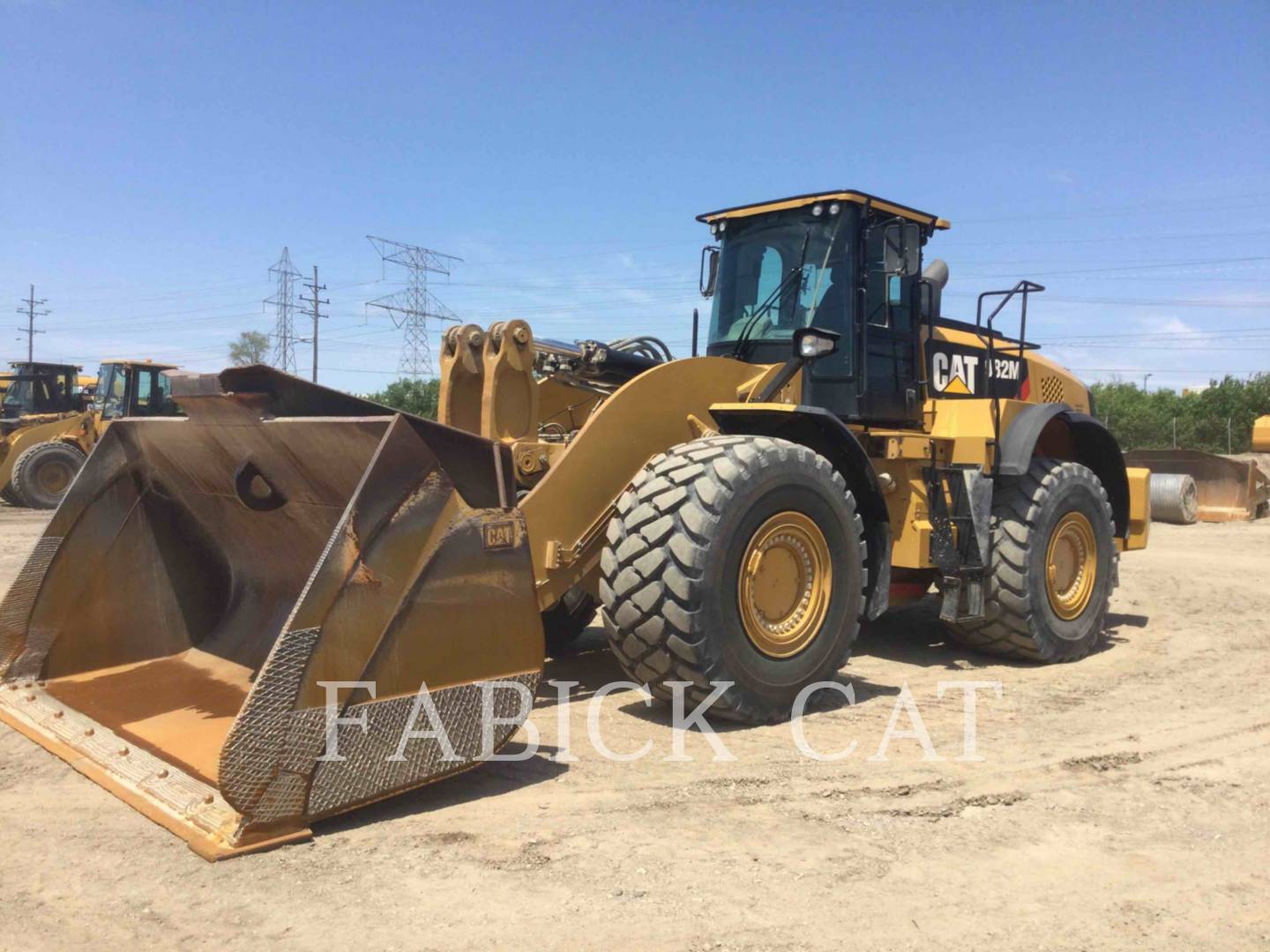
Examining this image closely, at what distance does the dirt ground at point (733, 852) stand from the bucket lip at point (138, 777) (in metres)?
0.06

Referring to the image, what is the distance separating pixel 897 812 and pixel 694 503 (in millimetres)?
1496

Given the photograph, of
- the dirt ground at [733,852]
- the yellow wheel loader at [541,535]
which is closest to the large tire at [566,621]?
the yellow wheel loader at [541,535]

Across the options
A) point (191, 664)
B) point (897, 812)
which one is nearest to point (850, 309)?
point (897, 812)

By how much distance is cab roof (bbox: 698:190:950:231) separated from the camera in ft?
20.1

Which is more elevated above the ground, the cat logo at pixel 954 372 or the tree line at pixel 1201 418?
the tree line at pixel 1201 418

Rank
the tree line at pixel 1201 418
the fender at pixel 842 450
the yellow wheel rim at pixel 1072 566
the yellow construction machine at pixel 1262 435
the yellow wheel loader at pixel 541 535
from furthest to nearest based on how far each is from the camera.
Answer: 1. the tree line at pixel 1201 418
2. the yellow construction machine at pixel 1262 435
3. the yellow wheel rim at pixel 1072 566
4. the fender at pixel 842 450
5. the yellow wheel loader at pixel 541 535

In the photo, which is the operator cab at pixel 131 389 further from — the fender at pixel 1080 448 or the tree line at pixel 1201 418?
the tree line at pixel 1201 418

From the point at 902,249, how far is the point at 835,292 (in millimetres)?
456

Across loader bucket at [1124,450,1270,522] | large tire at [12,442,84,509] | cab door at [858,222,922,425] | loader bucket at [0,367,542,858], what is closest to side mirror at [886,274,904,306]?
cab door at [858,222,922,425]

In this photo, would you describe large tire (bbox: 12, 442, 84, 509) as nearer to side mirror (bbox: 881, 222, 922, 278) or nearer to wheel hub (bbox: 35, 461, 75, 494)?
wheel hub (bbox: 35, 461, 75, 494)

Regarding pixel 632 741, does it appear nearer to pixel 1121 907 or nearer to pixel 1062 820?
pixel 1062 820

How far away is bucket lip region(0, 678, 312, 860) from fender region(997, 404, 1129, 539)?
4811mm

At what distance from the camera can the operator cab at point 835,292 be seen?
6.16 meters

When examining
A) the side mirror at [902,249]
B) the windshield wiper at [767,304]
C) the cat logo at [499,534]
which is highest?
the side mirror at [902,249]
